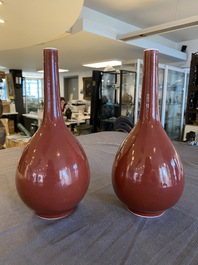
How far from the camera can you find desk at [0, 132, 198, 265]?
42 centimetres

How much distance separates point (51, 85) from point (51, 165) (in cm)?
20

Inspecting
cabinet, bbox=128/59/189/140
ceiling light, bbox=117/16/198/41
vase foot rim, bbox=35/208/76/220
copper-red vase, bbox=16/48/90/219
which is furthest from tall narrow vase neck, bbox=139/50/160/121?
cabinet, bbox=128/59/189/140

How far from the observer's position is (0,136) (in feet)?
5.13

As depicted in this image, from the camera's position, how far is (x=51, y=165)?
495 mm

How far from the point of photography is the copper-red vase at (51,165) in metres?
0.50

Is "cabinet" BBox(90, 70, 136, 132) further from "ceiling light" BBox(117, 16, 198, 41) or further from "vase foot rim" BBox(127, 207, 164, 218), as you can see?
"vase foot rim" BBox(127, 207, 164, 218)

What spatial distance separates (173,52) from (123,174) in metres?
4.25

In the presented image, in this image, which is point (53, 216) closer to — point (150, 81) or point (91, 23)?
point (150, 81)

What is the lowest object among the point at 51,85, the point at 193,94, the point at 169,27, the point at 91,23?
the point at 51,85

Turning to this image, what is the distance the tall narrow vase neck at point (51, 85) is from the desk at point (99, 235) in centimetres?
28

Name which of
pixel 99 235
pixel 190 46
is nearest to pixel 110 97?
pixel 190 46

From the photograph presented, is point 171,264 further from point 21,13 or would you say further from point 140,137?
point 21,13

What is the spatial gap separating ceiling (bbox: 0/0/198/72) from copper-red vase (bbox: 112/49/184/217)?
0.54m

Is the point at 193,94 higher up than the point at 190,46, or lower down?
lower down
